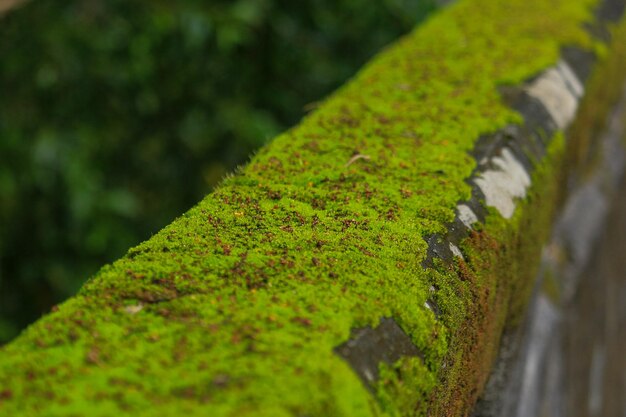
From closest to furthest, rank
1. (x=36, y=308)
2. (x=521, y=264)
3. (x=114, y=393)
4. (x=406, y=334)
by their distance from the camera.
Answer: (x=114, y=393)
(x=406, y=334)
(x=521, y=264)
(x=36, y=308)

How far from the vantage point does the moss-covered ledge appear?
1011 millimetres

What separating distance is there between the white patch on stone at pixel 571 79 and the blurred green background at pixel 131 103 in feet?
6.70

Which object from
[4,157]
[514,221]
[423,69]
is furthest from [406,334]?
[4,157]

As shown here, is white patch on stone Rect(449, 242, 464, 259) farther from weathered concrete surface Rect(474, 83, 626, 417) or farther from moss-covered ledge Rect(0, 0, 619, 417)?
weathered concrete surface Rect(474, 83, 626, 417)

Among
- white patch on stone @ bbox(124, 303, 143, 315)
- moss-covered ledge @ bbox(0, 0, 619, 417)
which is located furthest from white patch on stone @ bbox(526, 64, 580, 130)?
white patch on stone @ bbox(124, 303, 143, 315)

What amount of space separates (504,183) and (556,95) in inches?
32.2

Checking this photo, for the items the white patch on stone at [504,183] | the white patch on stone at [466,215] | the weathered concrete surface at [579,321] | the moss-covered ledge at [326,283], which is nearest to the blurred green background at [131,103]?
the weathered concrete surface at [579,321]

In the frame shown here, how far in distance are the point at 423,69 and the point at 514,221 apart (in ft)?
2.87

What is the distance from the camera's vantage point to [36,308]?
4.84 meters

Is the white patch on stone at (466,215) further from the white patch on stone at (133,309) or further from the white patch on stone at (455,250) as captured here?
the white patch on stone at (133,309)

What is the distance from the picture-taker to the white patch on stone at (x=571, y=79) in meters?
2.77

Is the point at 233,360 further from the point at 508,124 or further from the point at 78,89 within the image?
the point at 78,89

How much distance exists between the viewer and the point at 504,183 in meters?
1.92

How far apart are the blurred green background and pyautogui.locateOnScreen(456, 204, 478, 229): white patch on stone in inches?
116
